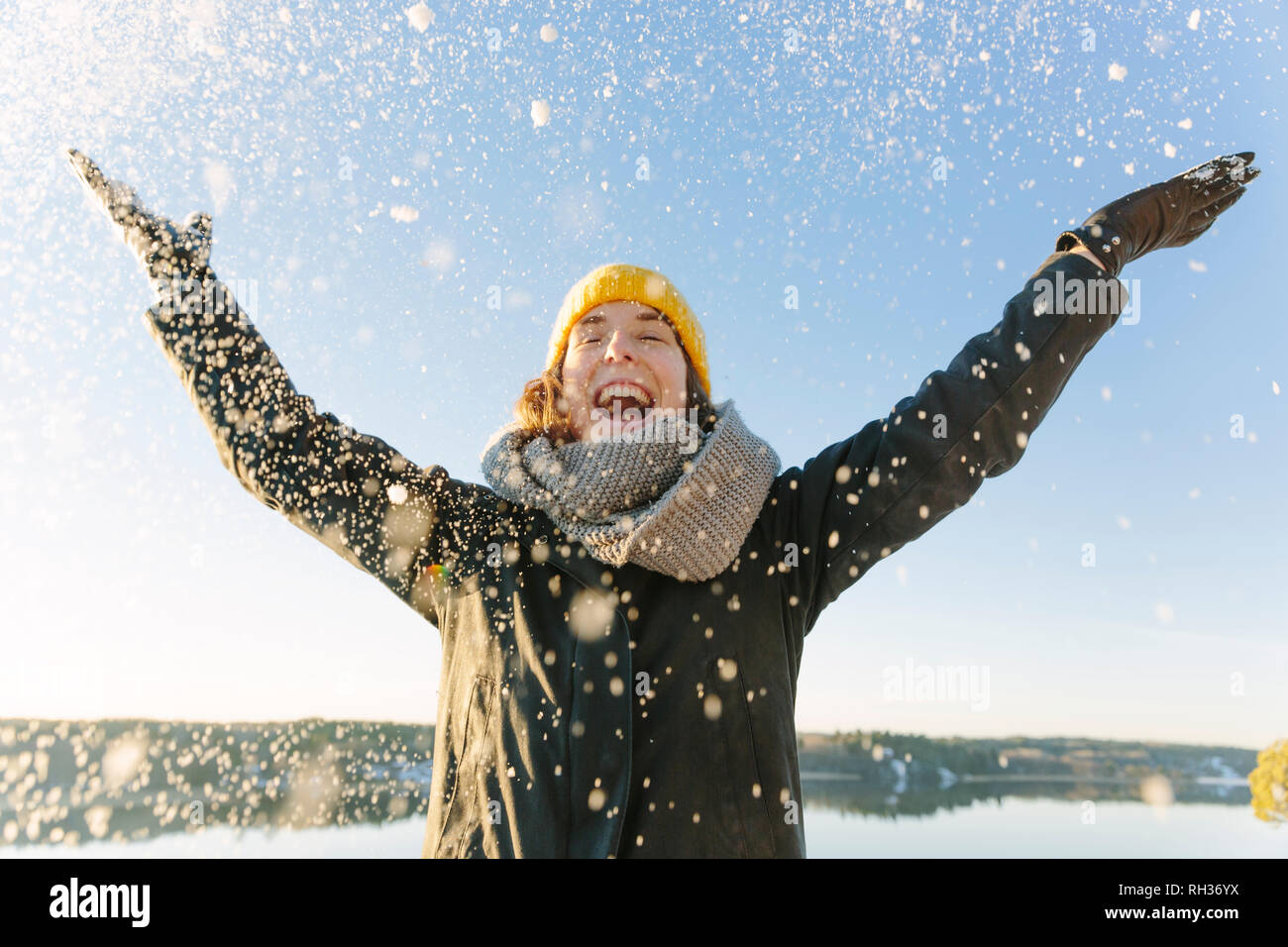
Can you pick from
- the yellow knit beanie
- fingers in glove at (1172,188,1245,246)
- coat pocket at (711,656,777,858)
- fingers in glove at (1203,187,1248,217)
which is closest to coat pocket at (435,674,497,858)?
coat pocket at (711,656,777,858)

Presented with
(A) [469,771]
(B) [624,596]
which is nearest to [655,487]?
(B) [624,596]

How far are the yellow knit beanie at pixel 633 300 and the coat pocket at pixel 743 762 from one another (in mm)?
1294

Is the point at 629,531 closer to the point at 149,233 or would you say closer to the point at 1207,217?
the point at 149,233

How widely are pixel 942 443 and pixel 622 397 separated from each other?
103cm

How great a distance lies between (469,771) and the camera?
6.80 ft

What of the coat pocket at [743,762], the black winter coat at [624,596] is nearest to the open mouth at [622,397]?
the black winter coat at [624,596]

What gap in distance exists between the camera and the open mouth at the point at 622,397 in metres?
2.66

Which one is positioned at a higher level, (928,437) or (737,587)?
(928,437)

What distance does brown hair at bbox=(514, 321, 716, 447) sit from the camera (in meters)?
2.68

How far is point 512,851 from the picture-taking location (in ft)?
6.21
